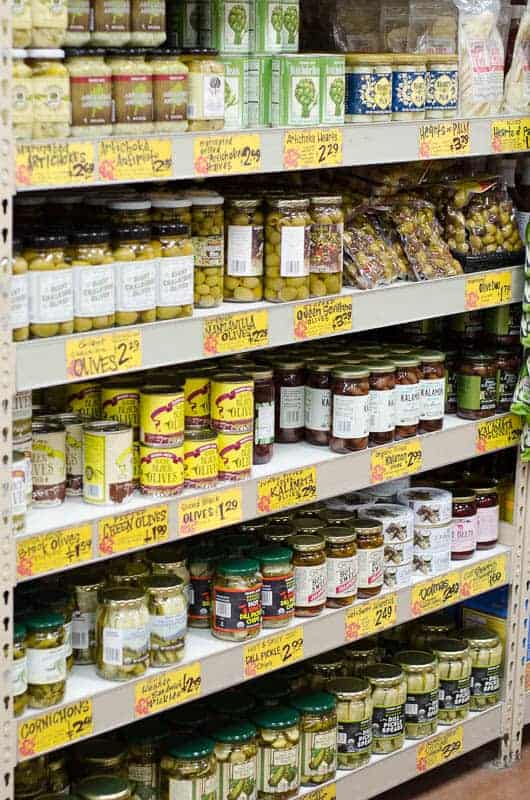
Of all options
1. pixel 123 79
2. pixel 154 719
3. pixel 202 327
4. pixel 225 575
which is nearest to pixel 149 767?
pixel 154 719

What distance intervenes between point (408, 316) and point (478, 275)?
0.90 feet

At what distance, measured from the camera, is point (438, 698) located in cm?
345

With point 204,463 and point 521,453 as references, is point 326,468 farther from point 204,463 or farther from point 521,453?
point 521,453

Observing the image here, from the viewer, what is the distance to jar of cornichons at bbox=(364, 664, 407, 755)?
10.7 ft

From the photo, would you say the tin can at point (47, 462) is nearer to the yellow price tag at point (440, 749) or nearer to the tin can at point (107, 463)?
the tin can at point (107, 463)

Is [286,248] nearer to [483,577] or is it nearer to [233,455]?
[233,455]

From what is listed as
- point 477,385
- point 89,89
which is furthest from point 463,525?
point 89,89

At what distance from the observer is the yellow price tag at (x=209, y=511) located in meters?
2.71

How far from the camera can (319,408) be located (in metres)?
3.09

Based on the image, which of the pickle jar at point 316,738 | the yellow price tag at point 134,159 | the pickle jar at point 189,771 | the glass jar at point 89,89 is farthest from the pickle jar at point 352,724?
the glass jar at point 89,89

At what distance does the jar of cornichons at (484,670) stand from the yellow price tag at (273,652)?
71cm

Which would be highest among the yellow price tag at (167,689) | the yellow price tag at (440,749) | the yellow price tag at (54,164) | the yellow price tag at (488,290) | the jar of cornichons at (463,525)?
the yellow price tag at (54,164)

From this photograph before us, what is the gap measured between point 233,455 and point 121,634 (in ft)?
1.39

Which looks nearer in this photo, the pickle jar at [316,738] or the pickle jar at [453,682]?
the pickle jar at [316,738]
